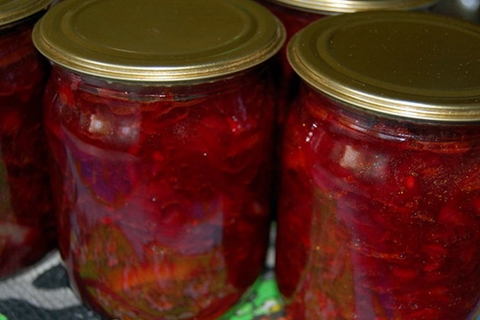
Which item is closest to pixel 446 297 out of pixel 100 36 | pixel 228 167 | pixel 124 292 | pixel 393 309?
pixel 393 309

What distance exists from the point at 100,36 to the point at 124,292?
0.35m

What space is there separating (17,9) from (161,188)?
11.7 inches

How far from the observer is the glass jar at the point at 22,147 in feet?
2.71

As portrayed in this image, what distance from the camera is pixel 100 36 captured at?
766 millimetres

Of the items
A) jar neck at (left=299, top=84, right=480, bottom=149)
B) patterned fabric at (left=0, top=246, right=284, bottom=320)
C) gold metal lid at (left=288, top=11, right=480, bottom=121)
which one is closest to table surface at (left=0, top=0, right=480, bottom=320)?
patterned fabric at (left=0, top=246, right=284, bottom=320)

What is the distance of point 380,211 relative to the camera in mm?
709

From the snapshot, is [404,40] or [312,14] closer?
[404,40]

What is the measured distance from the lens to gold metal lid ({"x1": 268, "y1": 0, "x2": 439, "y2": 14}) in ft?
2.94

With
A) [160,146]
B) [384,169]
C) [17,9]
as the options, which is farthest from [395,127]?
[17,9]

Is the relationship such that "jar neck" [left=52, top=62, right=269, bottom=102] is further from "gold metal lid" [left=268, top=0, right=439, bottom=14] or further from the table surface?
the table surface

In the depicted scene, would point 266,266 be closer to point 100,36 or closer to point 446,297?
point 446,297

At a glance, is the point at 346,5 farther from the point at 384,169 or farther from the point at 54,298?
the point at 54,298

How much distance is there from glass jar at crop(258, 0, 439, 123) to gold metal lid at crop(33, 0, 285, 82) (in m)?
A: 0.08

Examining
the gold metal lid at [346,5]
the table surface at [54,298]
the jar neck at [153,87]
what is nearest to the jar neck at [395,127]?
the jar neck at [153,87]
